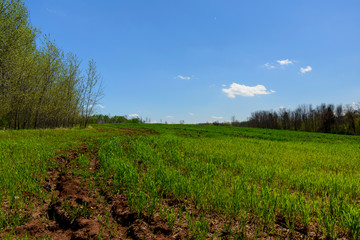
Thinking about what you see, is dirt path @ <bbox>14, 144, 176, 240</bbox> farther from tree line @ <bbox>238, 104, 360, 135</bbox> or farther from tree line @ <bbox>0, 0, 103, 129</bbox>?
tree line @ <bbox>238, 104, 360, 135</bbox>

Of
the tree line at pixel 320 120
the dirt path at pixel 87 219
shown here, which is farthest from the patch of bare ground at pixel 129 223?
the tree line at pixel 320 120

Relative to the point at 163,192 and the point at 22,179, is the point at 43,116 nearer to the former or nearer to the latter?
the point at 22,179

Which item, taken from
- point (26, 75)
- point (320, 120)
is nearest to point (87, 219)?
point (26, 75)

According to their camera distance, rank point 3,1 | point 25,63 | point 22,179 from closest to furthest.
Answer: point 22,179 → point 3,1 → point 25,63

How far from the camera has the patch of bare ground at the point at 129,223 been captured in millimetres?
2654

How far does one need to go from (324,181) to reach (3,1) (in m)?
21.8

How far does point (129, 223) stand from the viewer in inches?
114

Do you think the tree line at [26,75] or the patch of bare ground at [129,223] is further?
the tree line at [26,75]

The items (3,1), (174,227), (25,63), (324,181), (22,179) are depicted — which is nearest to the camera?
(174,227)

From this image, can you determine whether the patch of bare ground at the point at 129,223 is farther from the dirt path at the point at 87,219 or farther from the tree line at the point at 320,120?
the tree line at the point at 320,120

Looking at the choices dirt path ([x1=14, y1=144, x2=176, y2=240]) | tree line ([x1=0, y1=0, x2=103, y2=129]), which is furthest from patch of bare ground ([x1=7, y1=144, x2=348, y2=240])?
tree line ([x1=0, y1=0, x2=103, y2=129])

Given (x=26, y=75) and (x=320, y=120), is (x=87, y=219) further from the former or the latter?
(x=320, y=120)

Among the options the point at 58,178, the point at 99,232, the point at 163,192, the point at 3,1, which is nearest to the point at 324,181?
the point at 163,192

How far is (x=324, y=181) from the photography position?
15.6 ft
